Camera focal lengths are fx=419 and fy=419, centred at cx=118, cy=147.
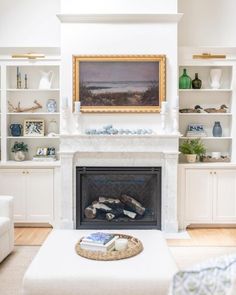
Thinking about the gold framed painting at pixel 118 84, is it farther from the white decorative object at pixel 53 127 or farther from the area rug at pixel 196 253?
the area rug at pixel 196 253

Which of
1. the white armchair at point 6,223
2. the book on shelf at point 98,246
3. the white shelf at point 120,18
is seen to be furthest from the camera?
the white shelf at point 120,18

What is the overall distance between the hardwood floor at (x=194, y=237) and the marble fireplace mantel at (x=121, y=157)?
30 cm

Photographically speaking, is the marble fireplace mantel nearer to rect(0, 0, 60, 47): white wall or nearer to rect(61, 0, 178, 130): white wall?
rect(61, 0, 178, 130): white wall

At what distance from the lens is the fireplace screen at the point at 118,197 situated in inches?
210

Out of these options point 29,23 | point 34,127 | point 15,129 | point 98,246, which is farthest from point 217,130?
point 98,246

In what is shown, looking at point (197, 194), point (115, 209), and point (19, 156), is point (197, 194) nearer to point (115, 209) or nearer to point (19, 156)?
point (115, 209)

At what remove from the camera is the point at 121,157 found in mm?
5309

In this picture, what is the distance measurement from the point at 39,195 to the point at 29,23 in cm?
236

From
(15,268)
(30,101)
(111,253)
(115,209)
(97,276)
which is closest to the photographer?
(97,276)

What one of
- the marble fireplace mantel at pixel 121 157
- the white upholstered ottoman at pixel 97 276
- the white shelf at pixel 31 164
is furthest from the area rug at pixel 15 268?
the white shelf at pixel 31 164

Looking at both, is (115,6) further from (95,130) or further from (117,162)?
(117,162)

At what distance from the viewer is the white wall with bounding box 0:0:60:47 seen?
574cm

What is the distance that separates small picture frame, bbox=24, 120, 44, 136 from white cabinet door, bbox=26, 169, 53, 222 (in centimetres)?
57

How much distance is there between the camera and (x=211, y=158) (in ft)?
18.7
